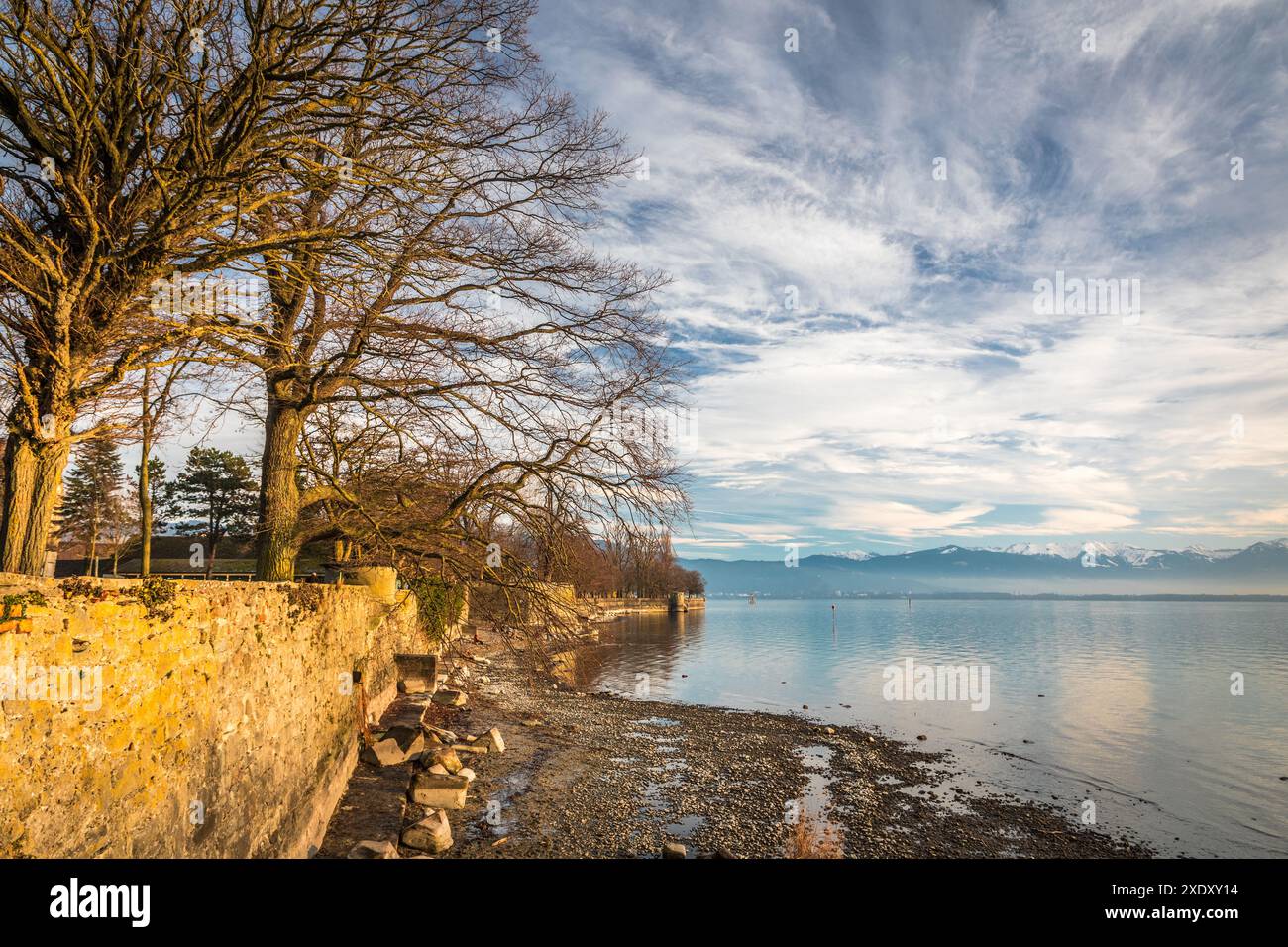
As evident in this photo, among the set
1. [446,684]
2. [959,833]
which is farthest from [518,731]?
[959,833]

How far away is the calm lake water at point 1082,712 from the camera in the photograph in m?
17.7

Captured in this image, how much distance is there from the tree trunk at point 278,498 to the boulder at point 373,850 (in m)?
4.30

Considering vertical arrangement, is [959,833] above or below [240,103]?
below

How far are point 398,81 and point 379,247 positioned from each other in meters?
2.05

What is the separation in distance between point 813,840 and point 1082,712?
77.1 feet

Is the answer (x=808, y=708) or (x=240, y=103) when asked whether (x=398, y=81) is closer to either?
(x=240, y=103)

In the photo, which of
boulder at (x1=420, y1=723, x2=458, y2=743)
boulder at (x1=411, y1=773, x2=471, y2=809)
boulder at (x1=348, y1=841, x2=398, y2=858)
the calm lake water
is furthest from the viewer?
the calm lake water

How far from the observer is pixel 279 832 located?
779 cm

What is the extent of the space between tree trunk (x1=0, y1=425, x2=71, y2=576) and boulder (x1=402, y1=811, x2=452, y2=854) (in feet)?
19.1

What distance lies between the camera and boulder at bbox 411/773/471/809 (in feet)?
39.5

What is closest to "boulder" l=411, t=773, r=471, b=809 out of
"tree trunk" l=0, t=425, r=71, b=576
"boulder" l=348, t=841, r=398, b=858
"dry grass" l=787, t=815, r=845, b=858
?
"boulder" l=348, t=841, r=398, b=858

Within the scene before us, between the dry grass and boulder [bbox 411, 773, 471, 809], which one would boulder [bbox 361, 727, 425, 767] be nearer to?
boulder [bbox 411, 773, 471, 809]

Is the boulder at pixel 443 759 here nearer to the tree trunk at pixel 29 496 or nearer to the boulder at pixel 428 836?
the boulder at pixel 428 836

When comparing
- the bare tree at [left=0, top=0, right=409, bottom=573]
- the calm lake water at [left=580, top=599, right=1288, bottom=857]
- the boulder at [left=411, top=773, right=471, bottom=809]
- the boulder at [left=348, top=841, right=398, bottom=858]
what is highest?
the bare tree at [left=0, top=0, right=409, bottom=573]
